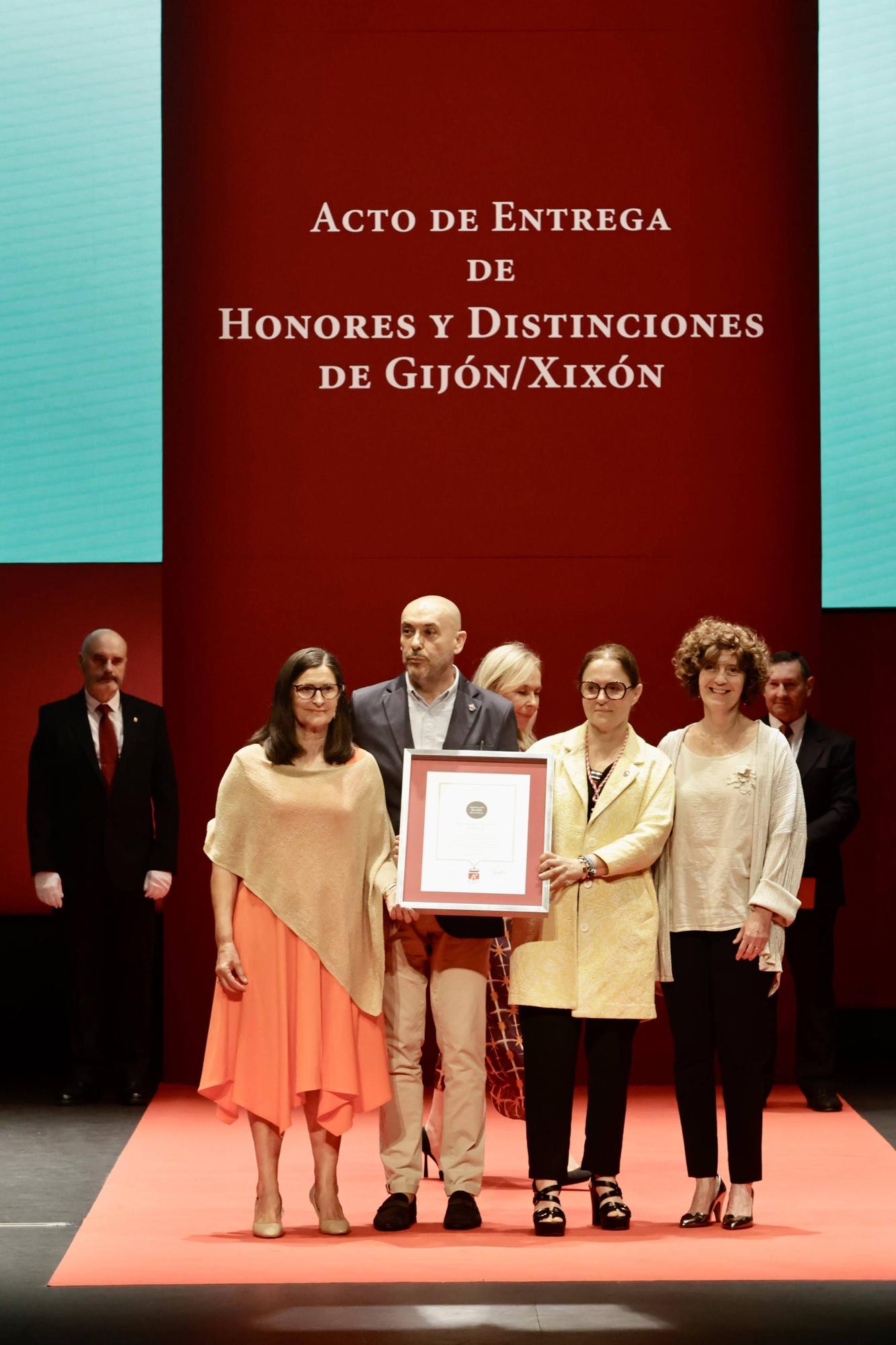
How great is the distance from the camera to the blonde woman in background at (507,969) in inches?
218

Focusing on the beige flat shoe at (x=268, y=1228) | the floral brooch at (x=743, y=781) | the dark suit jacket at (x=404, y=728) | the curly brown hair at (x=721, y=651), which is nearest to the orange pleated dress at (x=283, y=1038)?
the beige flat shoe at (x=268, y=1228)

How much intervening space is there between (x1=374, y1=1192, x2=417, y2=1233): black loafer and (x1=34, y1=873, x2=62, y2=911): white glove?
2211mm

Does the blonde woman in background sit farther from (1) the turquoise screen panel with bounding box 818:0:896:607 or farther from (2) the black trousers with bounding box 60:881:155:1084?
(1) the turquoise screen panel with bounding box 818:0:896:607

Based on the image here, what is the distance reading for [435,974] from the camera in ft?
15.5

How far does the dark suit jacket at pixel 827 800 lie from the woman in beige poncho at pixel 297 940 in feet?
7.79

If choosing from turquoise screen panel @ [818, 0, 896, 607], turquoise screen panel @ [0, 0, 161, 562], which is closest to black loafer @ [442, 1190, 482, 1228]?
turquoise screen panel @ [818, 0, 896, 607]

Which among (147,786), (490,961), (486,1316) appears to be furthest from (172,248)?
(486,1316)

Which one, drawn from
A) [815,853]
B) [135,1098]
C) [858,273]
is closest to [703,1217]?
[815,853]

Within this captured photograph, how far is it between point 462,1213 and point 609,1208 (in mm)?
362

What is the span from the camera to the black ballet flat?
184 inches

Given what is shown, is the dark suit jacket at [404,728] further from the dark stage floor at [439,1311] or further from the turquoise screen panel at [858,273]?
the turquoise screen panel at [858,273]

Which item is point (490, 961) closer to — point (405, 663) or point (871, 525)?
point (405, 663)

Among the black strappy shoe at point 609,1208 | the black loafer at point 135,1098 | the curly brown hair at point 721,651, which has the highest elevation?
the curly brown hair at point 721,651

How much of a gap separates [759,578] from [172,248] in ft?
8.07
